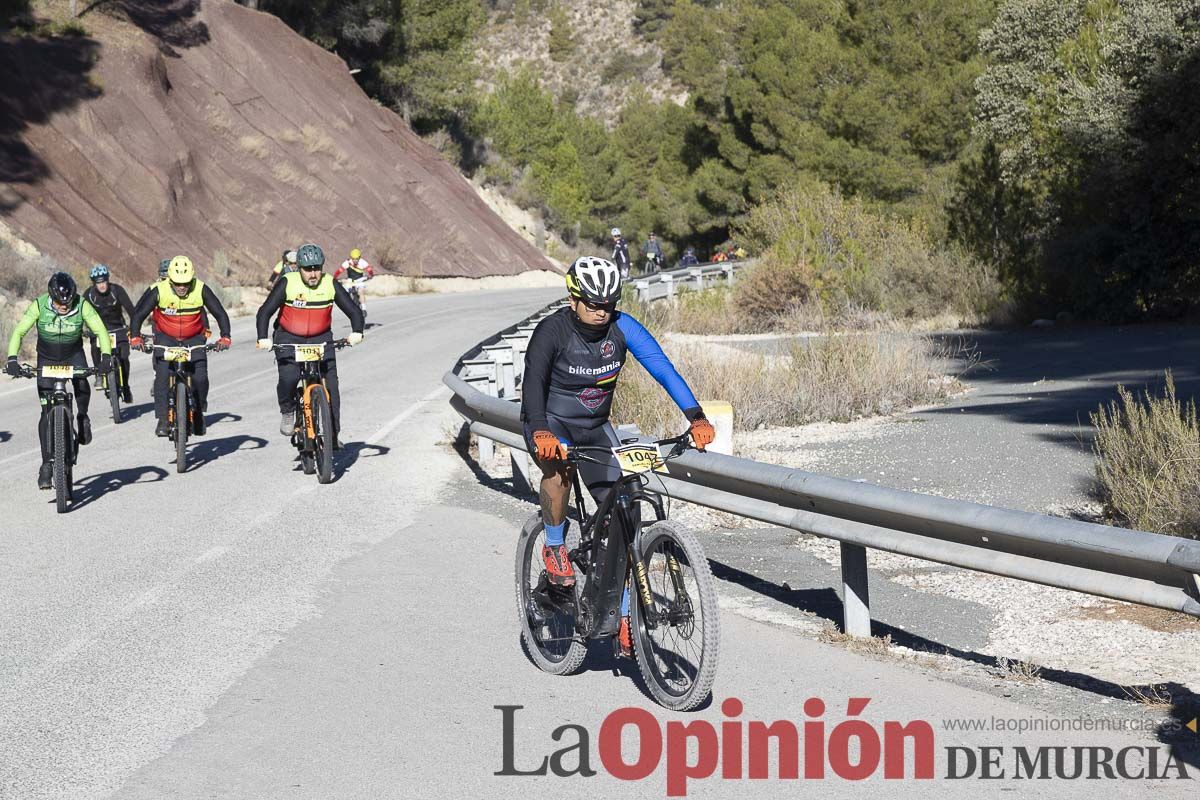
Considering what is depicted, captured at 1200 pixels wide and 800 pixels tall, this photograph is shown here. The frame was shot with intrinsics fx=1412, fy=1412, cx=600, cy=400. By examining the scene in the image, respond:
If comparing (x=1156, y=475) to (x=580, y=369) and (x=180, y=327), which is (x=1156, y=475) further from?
(x=180, y=327)

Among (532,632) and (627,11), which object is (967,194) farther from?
(627,11)

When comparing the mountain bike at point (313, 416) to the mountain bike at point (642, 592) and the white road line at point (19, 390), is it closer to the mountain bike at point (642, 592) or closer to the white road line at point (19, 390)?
the mountain bike at point (642, 592)

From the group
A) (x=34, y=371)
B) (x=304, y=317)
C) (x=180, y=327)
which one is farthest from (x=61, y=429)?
(x=180, y=327)

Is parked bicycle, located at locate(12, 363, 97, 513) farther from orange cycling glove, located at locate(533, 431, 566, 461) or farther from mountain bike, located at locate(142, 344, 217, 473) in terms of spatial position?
orange cycling glove, located at locate(533, 431, 566, 461)

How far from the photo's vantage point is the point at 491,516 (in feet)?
35.0

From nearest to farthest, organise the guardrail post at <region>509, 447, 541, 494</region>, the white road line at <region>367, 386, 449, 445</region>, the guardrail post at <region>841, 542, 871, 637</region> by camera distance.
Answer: the guardrail post at <region>841, 542, 871, 637</region> → the guardrail post at <region>509, 447, 541, 494</region> → the white road line at <region>367, 386, 449, 445</region>

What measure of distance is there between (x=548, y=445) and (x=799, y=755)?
5.34ft

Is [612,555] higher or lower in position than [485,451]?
higher

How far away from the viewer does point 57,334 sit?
38.3 feet

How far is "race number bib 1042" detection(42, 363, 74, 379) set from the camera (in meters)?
11.6

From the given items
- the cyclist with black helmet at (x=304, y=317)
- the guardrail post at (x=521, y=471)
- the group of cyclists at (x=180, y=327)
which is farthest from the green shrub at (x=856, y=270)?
the guardrail post at (x=521, y=471)

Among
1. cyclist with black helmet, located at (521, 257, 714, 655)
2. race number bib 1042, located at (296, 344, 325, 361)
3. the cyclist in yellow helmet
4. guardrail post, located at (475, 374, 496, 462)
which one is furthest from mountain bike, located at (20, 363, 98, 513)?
the cyclist in yellow helmet

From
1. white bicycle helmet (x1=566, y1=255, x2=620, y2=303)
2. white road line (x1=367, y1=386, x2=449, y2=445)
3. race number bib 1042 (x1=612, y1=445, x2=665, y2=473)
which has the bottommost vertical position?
white road line (x1=367, y1=386, x2=449, y2=445)

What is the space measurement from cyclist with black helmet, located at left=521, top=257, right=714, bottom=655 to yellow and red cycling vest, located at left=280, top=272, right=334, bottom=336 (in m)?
6.39
